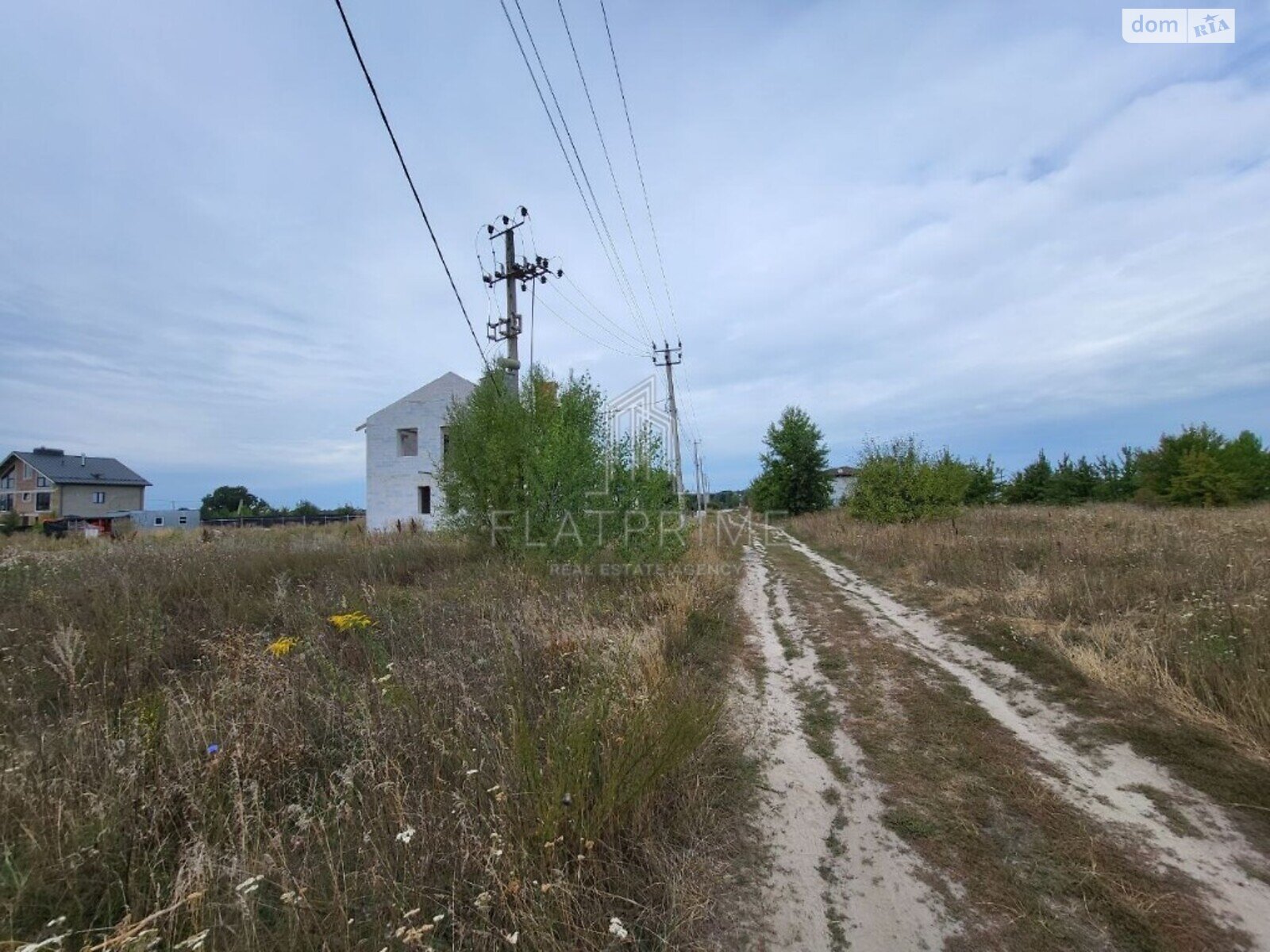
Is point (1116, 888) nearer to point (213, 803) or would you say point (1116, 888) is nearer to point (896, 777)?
point (896, 777)

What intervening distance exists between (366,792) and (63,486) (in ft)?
216

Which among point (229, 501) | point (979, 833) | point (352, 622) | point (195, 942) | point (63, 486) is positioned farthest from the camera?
point (229, 501)

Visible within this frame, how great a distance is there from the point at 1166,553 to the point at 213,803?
37.0ft

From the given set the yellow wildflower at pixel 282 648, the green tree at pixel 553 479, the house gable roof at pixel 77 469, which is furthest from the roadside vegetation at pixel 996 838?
the house gable roof at pixel 77 469

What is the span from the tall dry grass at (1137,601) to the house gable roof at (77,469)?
6697 cm

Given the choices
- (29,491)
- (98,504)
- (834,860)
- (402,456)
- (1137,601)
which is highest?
(29,491)

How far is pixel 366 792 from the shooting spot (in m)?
2.64

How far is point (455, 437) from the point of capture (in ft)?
40.0

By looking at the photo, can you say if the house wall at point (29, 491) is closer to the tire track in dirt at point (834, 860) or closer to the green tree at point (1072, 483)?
the tire track in dirt at point (834, 860)

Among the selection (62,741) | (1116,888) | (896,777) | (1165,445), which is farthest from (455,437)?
(1165,445)

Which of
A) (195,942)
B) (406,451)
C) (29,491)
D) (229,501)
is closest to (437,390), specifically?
(406,451)

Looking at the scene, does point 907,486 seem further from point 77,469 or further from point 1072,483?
point 77,469

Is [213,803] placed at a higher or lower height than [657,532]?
lower

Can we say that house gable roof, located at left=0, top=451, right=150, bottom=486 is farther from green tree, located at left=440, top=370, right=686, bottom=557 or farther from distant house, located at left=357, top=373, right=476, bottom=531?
green tree, located at left=440, top=370, right=686, bottom=557
